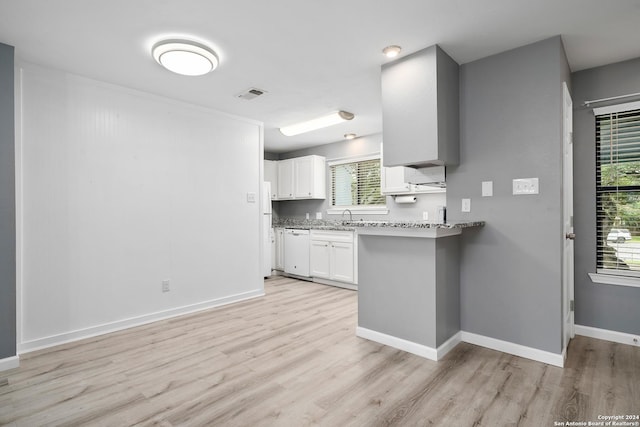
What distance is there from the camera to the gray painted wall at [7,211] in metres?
2.42

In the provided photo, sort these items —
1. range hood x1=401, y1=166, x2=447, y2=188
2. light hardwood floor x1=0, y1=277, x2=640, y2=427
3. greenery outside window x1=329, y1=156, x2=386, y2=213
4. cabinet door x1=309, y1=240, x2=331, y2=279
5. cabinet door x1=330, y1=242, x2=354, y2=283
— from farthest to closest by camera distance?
greenery outside window x1=329, y1=156, x2=386, y2=213 → cabinet door x1=309, y1=240, x2=331, y2=279 → cabinet door x1=330, y1=242, x2=354, y2=283 → range hood x1=401, y1=166, x2=447, y2=188 → light hardwood floor x1=0, y1=277, x2=640, y2=427

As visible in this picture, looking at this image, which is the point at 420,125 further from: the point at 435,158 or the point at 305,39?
the point at 305,39

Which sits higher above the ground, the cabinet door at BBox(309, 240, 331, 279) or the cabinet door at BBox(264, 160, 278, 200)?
the cabinet door at BBox(264, 160, 278, 200)

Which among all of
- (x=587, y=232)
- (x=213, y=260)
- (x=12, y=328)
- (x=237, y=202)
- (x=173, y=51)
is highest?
(x=173, y=51)

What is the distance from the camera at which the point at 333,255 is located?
518 cm

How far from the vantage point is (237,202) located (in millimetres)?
4324

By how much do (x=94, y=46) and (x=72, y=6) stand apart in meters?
0.53

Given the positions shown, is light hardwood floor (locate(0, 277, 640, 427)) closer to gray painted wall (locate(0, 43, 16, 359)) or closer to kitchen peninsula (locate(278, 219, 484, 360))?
kitchen peninsula (locate(278, 219, 484, 360))

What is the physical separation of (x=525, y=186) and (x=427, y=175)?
79 centimetres

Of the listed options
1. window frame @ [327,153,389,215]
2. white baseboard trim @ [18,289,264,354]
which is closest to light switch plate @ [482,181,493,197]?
window frame @ [327,153,389,215]

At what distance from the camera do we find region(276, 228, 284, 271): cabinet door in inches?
238

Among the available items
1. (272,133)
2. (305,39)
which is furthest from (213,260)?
(305,39)

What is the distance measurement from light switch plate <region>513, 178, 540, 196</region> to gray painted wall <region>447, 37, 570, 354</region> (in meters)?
0.03

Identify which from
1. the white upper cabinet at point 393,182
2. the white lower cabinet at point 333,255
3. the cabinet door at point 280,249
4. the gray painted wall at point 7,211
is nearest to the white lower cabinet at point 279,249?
the cabinet door at point 280,249
